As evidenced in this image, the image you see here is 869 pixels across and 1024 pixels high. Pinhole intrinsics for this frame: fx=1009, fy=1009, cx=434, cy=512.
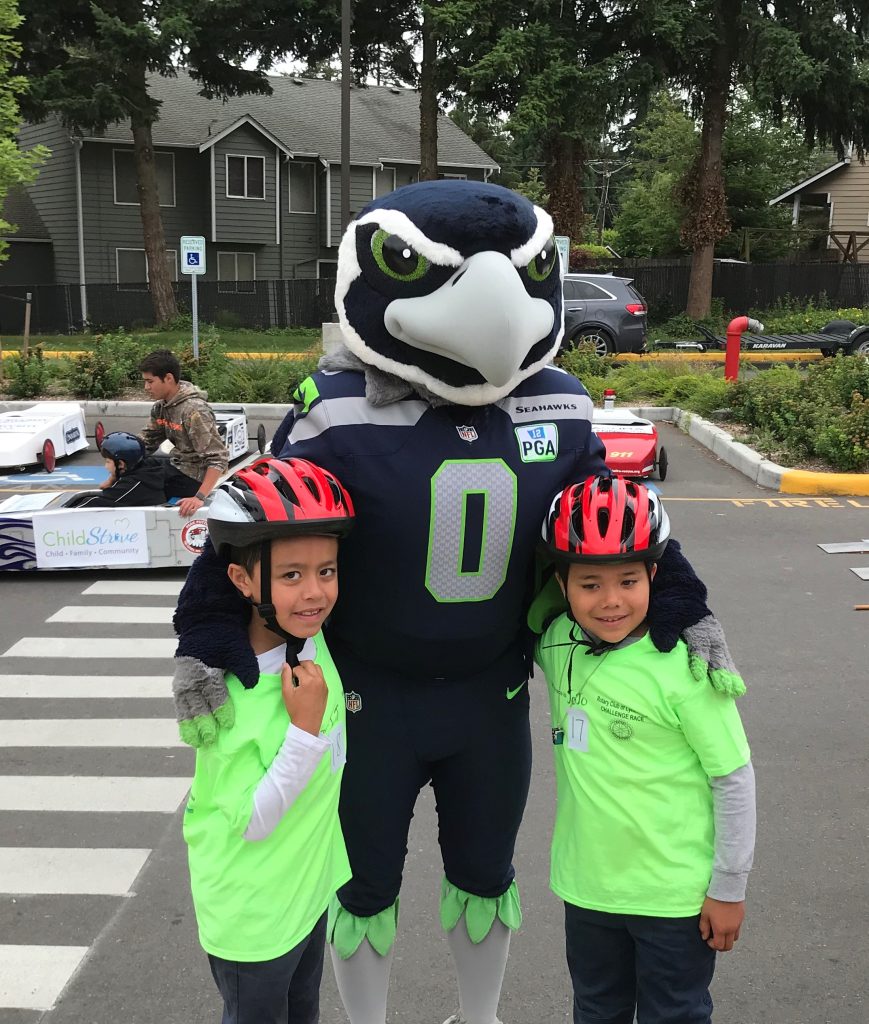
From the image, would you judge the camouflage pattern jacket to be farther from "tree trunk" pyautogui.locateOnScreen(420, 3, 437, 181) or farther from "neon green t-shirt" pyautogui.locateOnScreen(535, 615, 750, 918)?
"tree trunk" pyautogui.locateOnScreen(420, 3, 437, 181)

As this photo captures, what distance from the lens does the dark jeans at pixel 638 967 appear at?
7.33 ft

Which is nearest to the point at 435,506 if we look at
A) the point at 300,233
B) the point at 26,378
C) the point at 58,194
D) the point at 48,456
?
the point at 48,456

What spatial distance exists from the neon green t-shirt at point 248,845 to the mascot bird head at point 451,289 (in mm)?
793

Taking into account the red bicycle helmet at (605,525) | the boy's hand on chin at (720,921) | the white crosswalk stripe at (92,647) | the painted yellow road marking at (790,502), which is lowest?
the white crosswalk stripe at (92,647)

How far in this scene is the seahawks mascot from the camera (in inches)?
86.7

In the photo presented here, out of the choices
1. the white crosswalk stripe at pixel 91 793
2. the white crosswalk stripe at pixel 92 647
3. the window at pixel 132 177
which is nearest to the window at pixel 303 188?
the window at pixel 132 177

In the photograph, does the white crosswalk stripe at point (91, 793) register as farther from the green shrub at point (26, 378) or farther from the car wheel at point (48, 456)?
the green shrub at point (26, 378)

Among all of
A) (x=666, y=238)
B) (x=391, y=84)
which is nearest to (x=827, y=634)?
(x=666, y=238)

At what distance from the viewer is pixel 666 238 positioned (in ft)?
106

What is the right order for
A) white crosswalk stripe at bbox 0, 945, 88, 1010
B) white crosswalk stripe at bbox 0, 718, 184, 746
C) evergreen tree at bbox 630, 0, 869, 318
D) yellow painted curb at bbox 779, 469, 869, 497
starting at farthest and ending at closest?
evergreen tree at bbox 630, 0, 869, 318
yellow painted curb at bbox 779, 469, 869, 497
white crosswalk stripe at bbox 0, 718, 184, 746
white crosswalk stripe at bbox 0, 945, 88, 1010

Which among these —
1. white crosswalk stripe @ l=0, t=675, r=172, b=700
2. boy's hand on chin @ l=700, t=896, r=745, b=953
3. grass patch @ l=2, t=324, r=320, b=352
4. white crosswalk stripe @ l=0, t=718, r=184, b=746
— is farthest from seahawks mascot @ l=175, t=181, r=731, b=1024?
grass patch @ l=2, t=324, r=320, b=352

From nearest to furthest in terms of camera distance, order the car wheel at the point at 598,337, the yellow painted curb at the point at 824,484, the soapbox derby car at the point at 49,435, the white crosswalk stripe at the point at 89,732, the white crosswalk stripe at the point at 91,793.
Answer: the white crosswalk stripe at the point at 91,793
the white crosswalk stripe at the point at 89,732
the yellow painted curb at the point at 824,484
the soapbox derby car at the point at 49,435
the car wheel at the point at 598,337

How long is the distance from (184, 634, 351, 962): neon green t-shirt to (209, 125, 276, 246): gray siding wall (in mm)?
30806

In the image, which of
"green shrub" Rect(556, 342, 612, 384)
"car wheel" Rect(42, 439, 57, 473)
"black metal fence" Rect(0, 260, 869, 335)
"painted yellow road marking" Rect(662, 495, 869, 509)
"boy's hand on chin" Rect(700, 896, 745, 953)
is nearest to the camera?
"boy's hand on chin" Rect(700, 896, 745, 953)
